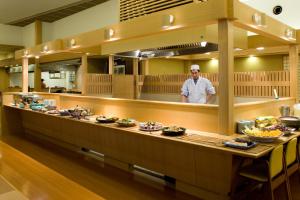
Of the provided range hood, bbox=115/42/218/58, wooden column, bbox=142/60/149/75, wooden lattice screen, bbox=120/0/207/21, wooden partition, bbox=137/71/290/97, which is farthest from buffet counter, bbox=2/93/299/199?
wooden column, bbox=142/60/149/75

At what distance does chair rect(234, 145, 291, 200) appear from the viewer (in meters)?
2.54

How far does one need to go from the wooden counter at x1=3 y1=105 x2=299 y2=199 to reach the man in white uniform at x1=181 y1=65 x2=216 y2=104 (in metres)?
1.66

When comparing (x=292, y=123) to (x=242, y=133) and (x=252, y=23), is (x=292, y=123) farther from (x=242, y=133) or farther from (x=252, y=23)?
(x=252, y=23)

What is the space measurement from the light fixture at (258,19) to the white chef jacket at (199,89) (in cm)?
168

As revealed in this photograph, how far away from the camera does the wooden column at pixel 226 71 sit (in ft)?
9.81

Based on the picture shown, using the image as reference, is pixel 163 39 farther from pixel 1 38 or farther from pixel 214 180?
pixel 1 38

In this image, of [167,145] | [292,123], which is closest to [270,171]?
[167,145]

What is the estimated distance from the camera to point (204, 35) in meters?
3.37

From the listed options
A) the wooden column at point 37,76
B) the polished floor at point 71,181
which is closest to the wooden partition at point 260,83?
the polished floor at point 71,181

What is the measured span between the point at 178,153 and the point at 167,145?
20 cm

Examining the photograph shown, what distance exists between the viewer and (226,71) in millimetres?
3010

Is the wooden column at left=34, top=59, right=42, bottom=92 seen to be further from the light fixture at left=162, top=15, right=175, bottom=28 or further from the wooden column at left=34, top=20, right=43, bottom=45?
the light fixture at left=162, top=15, right=175, bottom=28

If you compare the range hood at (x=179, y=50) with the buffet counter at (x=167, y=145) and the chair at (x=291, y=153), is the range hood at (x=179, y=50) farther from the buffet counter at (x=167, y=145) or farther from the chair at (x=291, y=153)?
the chair at (x=291, y=153)

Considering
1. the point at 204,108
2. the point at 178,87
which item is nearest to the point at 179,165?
the point at 204,108
